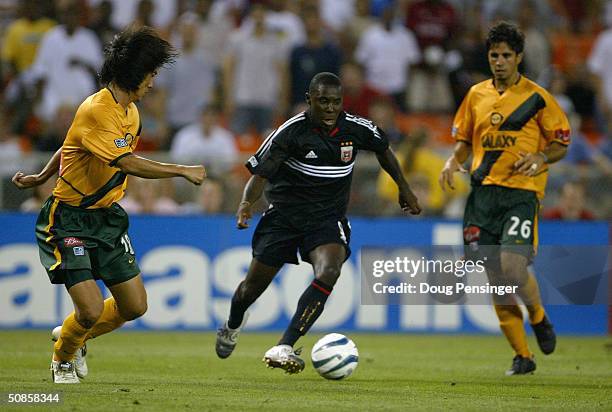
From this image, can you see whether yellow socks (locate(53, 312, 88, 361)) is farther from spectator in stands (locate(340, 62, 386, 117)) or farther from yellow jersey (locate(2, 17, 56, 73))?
yellow jersey (locate(2, 17, 56, 73))

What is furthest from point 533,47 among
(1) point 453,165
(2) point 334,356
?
(2) point 334,356

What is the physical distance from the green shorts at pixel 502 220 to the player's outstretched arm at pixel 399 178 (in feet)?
2.64

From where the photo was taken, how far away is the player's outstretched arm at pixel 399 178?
31.1 feet

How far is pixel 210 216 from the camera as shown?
14484mm

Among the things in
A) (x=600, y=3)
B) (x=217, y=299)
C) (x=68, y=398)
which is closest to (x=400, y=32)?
(x=600, y=3)

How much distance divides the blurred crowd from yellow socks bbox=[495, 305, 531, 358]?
5.26 metres

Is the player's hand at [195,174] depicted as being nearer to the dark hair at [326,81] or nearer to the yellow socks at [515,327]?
the dark hair at [326,81]

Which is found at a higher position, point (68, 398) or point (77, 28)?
point (77, 28)

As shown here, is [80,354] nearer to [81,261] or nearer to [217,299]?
[81,261]

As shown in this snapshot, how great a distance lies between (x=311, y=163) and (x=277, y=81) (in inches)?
326

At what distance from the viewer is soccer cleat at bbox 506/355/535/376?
9.94 m

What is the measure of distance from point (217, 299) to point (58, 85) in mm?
4772

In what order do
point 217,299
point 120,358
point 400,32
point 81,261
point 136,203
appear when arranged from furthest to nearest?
point 400,32, point 136,203, point 217,299, point 120,358, point 81,261

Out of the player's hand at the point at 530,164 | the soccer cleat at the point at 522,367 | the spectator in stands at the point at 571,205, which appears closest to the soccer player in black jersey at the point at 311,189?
the player's hand at the point at 530,164
